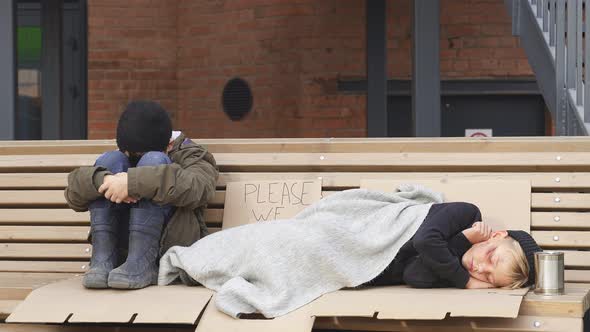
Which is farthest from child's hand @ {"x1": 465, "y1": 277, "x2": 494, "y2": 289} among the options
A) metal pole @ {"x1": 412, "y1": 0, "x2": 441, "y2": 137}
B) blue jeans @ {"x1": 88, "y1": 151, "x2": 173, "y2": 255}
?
metal pole @ {"x1": 412, "y1": 0, "x2": 441, "y2": 137}

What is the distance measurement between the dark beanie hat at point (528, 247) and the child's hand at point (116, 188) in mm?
1297

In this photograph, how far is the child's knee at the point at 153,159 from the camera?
4125mm

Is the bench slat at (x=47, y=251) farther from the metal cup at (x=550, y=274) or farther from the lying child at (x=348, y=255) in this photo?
the metal cup at (x=550, y=274)

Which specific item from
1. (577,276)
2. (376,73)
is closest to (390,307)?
(577,276)

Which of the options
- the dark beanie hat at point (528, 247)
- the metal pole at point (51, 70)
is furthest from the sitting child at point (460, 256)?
the metal pole at point (51, 70)

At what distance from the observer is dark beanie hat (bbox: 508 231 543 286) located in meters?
3.72

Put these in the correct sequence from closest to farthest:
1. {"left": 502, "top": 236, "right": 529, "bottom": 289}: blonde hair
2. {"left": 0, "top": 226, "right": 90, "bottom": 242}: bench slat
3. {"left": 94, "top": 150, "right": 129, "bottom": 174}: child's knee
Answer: {"left": 502, "top": 236, "right": 529, "bottom": 289}: blonde hair
{"left": 94, "top": 150, "right": 129, "bottom": 174}: child's knee
{"left": 0, "top": 226, "right": 90, "bottom": 242}: bench slat

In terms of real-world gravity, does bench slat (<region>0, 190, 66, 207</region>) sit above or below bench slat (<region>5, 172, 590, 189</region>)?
below

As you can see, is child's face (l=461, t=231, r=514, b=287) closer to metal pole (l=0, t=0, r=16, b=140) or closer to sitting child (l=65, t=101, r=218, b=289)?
sitting child (l=65, t=101, r=218, b=289)

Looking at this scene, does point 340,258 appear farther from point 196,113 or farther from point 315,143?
point 196,113

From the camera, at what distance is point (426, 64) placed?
6.09 m

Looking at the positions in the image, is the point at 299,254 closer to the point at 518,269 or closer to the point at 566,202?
the point at 518,269

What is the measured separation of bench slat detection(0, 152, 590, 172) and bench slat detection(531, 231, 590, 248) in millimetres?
290

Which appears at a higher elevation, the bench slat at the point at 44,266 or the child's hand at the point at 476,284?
the child's hand at the point at 476,284
